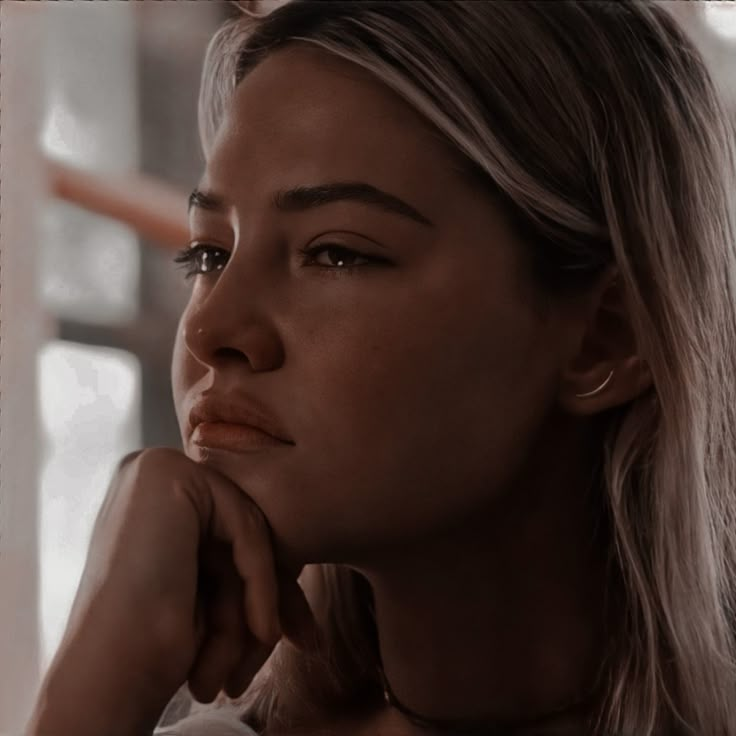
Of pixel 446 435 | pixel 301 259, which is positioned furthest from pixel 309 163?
pixel 446 435

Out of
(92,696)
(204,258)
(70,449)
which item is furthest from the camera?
(70,449)

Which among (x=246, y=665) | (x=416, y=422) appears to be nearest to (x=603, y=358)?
(x=416, y=422)

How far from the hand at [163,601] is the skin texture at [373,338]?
0.07 ft

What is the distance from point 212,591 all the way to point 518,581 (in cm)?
19

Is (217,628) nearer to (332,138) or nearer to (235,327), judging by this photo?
(235,327)

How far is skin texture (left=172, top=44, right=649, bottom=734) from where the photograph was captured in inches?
25.3

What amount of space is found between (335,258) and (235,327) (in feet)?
0.21

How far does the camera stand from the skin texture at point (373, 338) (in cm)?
64

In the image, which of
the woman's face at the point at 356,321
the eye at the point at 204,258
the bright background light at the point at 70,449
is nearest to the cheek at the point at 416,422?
the woman's face at the point at 356,321

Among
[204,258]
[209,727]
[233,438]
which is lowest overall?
[209,727]

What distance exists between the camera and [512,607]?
0.76 metres

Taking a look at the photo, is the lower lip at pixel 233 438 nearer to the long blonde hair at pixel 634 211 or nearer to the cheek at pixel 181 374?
the cheek at pixel 181 374

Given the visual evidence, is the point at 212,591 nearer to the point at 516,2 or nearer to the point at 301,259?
the point at 301,259

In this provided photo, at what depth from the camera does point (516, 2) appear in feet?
2.27
